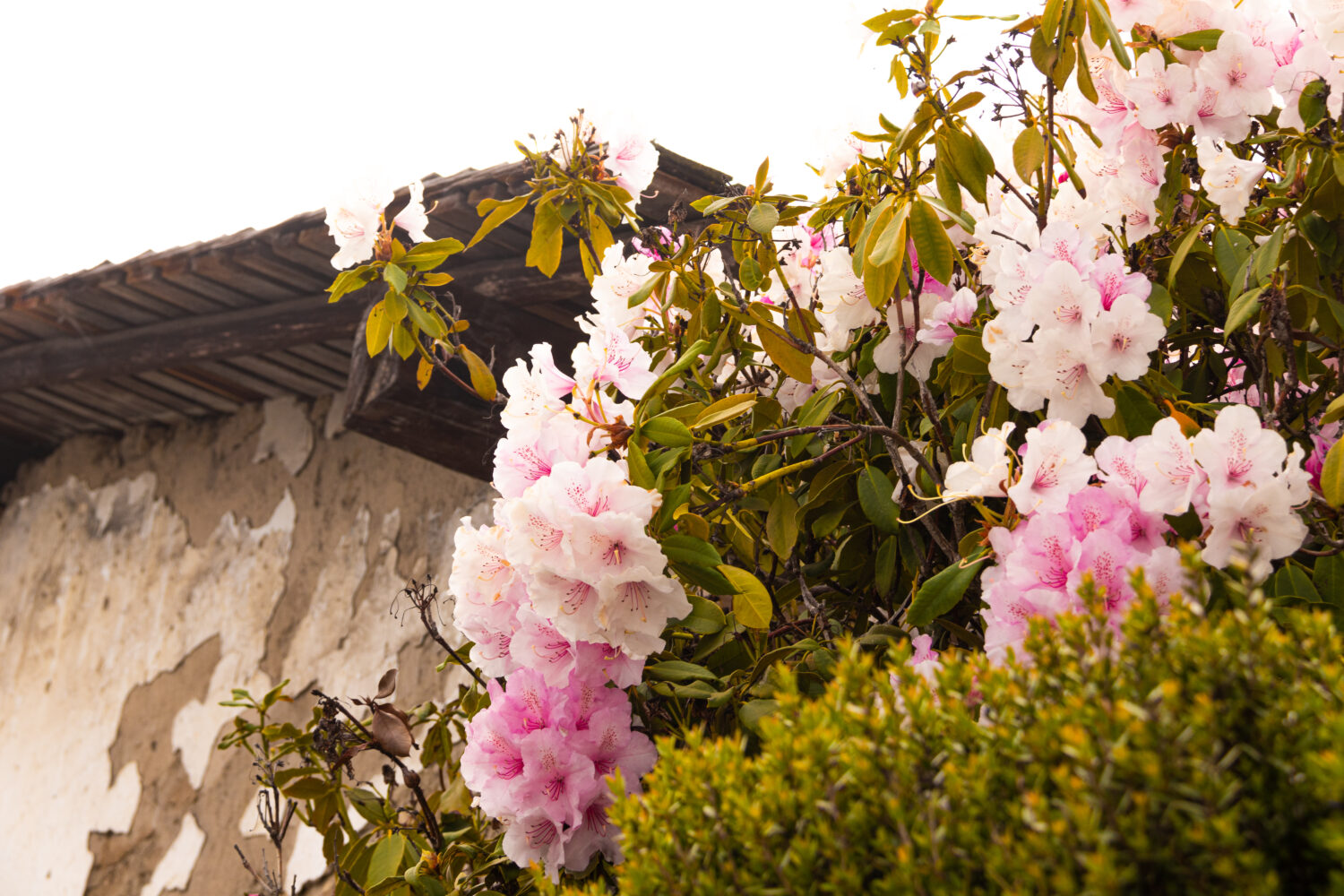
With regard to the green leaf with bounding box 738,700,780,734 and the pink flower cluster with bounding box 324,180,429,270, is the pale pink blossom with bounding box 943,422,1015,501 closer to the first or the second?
the green leaf with bounding box 738,700,780,734

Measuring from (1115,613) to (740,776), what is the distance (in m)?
0.34

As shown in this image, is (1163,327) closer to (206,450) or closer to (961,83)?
(961,83)

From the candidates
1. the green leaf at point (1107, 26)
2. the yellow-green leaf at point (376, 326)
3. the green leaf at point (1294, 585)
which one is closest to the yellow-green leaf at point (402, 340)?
the yellow-green leaf at point (376, 326)

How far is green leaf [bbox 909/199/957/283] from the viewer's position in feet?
2.89

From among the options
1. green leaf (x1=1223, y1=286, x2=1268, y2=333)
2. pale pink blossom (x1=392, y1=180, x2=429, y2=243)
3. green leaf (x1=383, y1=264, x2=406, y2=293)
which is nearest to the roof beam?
pale pink blossom (x1=392, y1=180, x2=429, y2=243)

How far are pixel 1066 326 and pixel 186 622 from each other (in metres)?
2.81

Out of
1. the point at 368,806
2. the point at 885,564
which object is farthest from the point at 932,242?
the point at 368,806

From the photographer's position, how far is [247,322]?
2.41 meters

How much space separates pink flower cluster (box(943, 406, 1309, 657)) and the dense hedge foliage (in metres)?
0.18

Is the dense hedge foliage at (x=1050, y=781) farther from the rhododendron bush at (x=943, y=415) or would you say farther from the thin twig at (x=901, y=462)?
the thin twig at (x=901, y=462)

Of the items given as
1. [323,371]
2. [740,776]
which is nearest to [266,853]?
[323,371]

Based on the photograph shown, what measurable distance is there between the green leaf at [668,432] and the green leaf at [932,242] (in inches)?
10.2

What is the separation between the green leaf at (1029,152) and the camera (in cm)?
94

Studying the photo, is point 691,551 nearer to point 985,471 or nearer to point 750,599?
point 750,599
